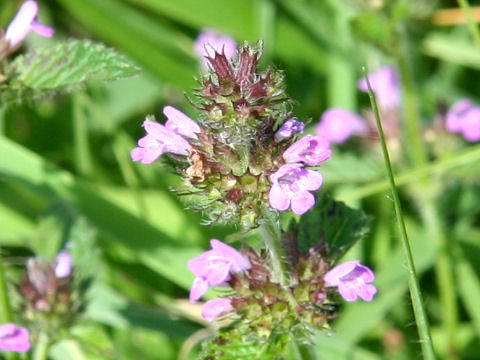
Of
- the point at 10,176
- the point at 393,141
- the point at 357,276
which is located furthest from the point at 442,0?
the point at 357,276

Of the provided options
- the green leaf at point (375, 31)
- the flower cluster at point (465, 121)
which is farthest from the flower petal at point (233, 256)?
the flower cluster at point (465, 121)

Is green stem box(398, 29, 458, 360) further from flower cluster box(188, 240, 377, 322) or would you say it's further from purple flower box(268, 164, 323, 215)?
purple flower box(268, 164, 323, 215)

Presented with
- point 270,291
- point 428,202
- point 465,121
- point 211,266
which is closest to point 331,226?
point 270,291

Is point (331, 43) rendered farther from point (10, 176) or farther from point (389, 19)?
point (10, 176)

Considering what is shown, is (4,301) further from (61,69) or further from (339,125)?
(339,125)

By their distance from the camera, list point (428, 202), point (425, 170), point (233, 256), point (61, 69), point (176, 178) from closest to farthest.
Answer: point (233, 256), point (61, 69), point (425, 170), point (428, 202), point (176, 178)

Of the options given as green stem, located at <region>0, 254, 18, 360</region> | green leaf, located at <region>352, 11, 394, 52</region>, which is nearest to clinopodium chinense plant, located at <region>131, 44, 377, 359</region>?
green stem, located at <region>0, 254, 18, 360</region>
